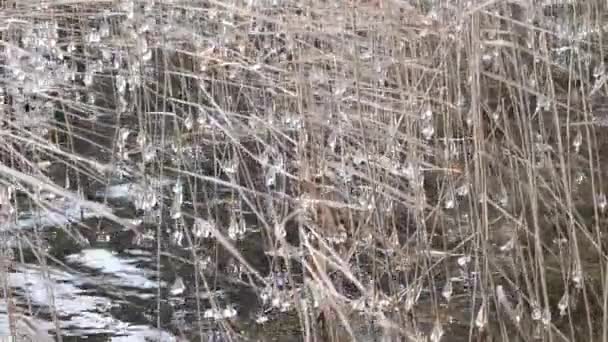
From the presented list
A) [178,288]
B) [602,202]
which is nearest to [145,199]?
[178,288]

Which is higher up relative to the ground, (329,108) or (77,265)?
(329,108)

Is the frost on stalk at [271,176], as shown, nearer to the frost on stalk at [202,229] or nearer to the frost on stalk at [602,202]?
the frost on stalk at [202,229]

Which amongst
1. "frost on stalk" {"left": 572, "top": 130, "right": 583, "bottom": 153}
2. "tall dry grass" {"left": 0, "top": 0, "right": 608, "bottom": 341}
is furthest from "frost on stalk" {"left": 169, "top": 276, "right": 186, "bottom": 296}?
"frost on stalk" {"left": 572, "top": 130, "right": 583, "bottom": 153}

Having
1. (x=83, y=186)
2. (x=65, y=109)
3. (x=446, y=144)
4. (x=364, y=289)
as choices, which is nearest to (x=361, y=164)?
(x=446, y=144)

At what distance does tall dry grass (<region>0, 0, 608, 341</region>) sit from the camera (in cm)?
169

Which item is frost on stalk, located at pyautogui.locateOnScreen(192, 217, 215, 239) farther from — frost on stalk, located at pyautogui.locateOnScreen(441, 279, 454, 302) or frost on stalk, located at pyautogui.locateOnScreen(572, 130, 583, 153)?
frost on stalk, located at pyautogui.locateOnScreen(572, 130, 583, 153)

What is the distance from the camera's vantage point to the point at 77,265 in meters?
1.89

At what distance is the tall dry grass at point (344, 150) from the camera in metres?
1.69

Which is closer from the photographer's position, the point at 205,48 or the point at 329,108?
the point at 329,108

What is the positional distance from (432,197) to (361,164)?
175mm

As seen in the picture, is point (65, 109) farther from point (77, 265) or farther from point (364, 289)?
point (364, 289)

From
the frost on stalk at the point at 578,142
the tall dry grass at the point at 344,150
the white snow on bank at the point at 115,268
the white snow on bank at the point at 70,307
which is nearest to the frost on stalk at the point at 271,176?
the tall dry grass at the point at 344,150

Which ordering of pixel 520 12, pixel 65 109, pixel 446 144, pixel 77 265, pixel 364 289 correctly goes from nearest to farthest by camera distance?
pixel 364 289, pixel 77 265, pixel 446 144, pixel 65 109, pixel 520 12

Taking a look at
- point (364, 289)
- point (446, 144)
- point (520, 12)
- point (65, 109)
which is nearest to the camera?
point (364, 289)
